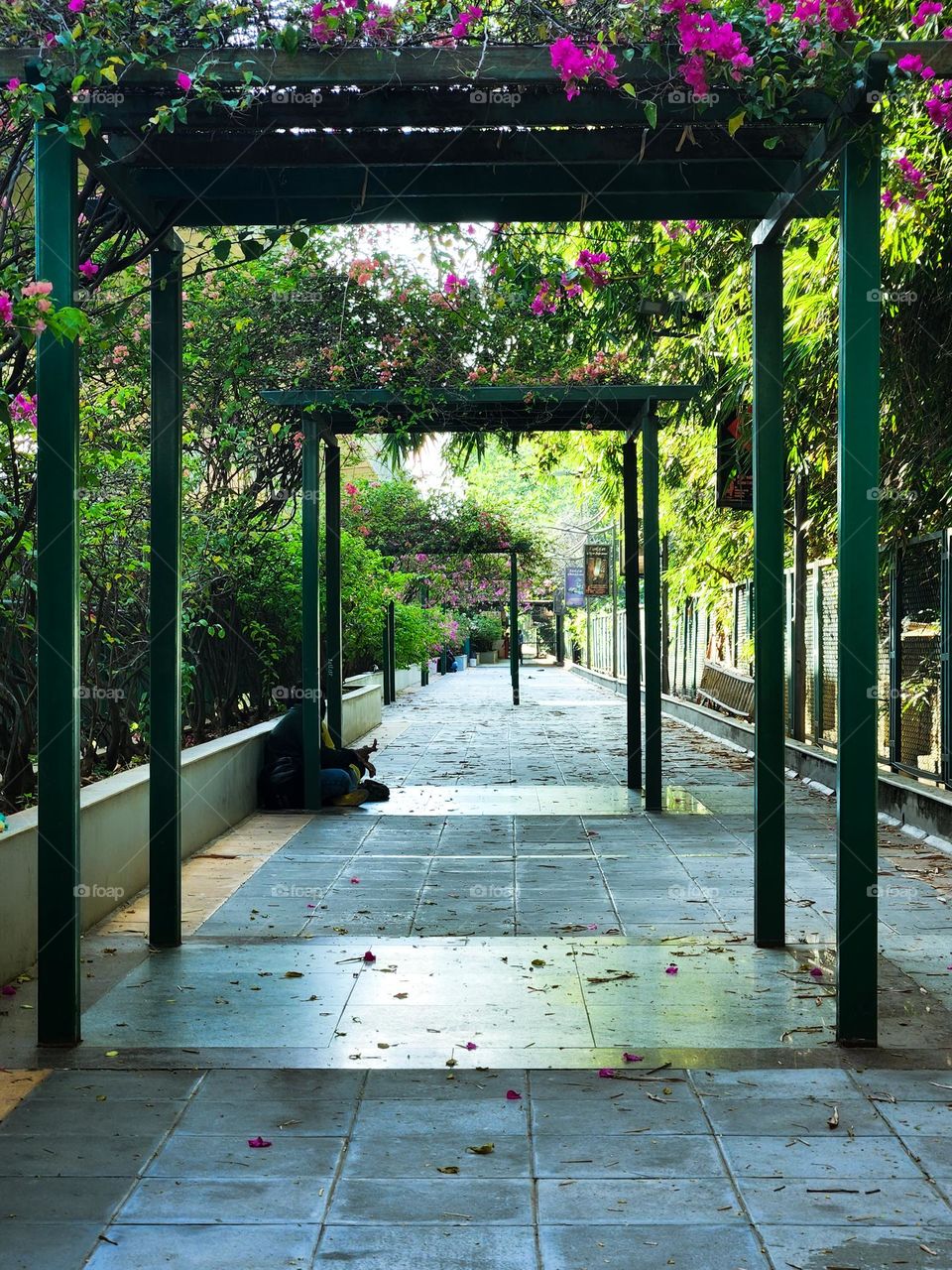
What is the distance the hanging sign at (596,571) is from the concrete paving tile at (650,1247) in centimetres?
2500

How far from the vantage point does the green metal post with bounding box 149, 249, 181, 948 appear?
5.98 meters

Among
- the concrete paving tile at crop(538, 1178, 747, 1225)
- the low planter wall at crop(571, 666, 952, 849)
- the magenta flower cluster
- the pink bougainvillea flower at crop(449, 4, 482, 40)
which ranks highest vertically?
the pink bougainvillea flower at crop(449, 4, 482, 40)

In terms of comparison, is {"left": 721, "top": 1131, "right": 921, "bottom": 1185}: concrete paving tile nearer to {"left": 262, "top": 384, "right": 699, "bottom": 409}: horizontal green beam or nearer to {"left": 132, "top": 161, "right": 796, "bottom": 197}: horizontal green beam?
{"left": 132, "top": 161, "right": 796, "bottom": 197}: horizontal green beam

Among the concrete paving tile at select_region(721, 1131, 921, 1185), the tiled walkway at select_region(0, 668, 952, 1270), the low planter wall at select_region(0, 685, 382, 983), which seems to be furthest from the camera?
the low planter wall at select_region(0, 685, 382, 983)

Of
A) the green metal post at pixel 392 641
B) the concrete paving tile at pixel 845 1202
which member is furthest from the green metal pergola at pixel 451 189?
the green metal post at pixel 392 641

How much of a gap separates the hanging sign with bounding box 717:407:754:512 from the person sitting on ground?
161 inches

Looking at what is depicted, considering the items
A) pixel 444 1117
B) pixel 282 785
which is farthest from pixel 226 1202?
pixel 282 785

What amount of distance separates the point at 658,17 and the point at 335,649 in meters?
8.89

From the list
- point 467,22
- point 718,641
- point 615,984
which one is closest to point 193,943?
point 615,984

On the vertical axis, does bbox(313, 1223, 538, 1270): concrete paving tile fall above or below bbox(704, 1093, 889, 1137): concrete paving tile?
above

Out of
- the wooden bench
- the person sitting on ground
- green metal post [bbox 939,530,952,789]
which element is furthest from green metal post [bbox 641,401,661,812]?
the wooden bench

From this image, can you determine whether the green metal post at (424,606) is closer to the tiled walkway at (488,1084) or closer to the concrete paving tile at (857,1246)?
the tiled walkway at (488,1084)

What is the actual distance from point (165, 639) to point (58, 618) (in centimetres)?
134

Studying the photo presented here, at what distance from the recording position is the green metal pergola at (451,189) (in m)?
4.64
